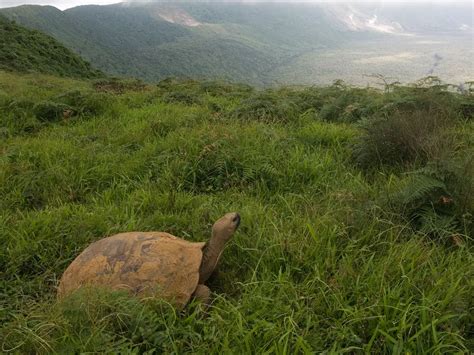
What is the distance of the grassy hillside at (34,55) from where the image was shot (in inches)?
737

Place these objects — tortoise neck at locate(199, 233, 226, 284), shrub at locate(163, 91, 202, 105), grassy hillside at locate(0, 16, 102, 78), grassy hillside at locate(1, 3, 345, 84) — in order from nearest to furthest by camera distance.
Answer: tortoise neck at locate(199, 233, 226, 284), shrub at locate(163, 91, 202, 105), grassy hillside at locate(0, 16, 102, 78), grassy hillside at locate(1, 3, 345, 84)

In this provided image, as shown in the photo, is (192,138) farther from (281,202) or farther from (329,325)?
(329,325)

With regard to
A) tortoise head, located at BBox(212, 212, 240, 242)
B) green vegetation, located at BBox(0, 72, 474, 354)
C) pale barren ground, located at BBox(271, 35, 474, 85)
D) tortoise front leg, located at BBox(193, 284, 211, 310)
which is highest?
tortoise head, located at BBox(212, 212, 240, 242)

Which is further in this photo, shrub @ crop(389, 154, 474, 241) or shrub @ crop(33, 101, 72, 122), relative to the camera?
shrub @ crop(33, 101, 72, 122)

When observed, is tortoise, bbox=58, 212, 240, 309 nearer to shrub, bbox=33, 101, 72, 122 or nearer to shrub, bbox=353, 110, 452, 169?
shrub, bbox=353, 110, 452, 169

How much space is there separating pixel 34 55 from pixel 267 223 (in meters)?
22.6

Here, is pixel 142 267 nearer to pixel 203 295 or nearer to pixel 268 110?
pixel 203 295

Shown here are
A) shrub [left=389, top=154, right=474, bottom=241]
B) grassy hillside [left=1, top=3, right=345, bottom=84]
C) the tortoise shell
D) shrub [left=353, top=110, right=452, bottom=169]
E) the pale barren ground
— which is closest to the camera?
the tortoise shell

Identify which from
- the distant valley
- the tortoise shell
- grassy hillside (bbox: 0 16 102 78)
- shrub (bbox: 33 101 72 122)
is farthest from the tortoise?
the distant valley

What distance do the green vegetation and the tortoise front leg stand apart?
52mm

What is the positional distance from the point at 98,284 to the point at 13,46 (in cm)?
2289

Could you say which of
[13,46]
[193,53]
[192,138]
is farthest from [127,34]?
[192,138]

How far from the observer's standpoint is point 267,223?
300 centimetres

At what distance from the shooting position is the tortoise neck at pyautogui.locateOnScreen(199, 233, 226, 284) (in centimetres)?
243
